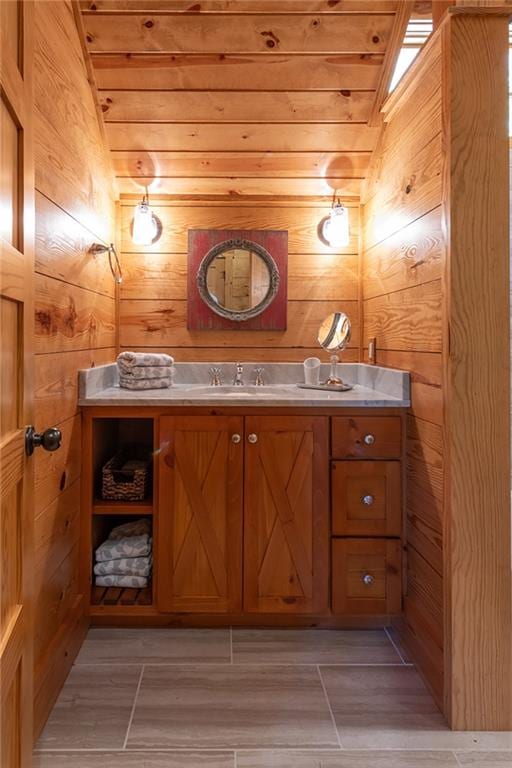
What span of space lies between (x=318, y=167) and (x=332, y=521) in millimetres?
1545

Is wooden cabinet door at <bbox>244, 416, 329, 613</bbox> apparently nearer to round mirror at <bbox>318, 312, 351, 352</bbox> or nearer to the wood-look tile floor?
the wood-look tile floor

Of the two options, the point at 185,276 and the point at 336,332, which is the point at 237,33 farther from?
the point at 336,332

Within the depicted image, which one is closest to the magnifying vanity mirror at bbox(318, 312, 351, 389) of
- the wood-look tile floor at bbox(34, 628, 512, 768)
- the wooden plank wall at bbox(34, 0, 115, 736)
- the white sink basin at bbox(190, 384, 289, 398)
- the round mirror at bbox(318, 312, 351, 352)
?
the round mirror at bbox(318, 312, 351, 352)

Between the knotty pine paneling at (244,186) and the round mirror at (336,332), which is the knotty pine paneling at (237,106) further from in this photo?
the round mirror at (336,332)

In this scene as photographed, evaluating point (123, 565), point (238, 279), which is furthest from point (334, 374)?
point (123, 565)

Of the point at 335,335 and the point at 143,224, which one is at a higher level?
the point at 143,224

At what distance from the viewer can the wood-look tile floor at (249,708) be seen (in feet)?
4.29

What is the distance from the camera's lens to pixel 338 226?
2377mm

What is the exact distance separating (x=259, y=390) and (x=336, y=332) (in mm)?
456

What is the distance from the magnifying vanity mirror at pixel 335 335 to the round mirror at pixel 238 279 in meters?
0.31

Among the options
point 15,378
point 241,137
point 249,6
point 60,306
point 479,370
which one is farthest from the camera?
point 241,137

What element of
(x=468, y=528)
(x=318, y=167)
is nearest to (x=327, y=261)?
(x=318, y=167)

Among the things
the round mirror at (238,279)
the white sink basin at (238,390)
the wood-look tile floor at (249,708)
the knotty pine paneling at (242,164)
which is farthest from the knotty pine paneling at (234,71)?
the wood-look tile floor at (249,708)

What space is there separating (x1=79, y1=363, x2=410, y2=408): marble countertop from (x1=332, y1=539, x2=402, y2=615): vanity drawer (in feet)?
1.70
